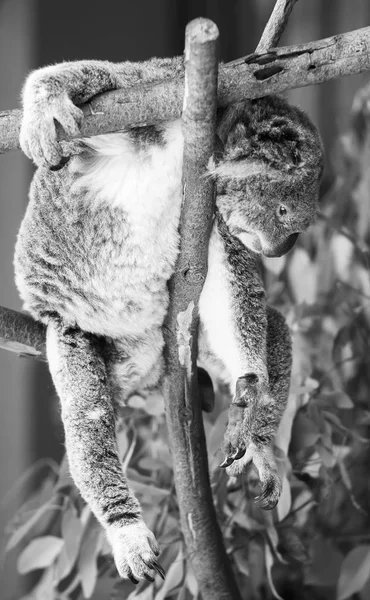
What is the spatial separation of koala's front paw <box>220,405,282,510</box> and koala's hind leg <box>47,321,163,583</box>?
0.99 ft

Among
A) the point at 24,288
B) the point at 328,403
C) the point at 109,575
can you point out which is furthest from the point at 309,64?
the point at 109,575

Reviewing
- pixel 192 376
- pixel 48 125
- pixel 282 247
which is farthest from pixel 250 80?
pixel 192 376

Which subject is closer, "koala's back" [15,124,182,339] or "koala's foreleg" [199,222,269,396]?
"koala's back" [15,124,182,339]

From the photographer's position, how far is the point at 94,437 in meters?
2.03

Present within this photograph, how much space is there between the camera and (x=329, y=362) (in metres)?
3.08

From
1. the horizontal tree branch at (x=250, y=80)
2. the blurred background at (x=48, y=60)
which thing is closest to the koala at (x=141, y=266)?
the horizontal tree branch at (x=250, y=80)

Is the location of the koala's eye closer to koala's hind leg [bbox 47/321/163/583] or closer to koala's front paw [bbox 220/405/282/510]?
koala's front paw [bbox 220/405/282/510]

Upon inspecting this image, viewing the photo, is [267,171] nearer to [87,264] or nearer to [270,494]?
[87,264]

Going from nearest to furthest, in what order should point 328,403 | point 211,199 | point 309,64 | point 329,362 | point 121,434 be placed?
1. point 309,64
2. point 211,199
3. point 328,403
4. point 121,434
5. point 329,362

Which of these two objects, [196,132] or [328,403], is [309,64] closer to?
[196,132]

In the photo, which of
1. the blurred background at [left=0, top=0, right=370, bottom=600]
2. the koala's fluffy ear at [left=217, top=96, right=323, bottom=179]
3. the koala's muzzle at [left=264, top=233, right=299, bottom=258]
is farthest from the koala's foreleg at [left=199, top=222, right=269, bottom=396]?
the blurred background at [left=0, top=0, right=370, bottom=600]

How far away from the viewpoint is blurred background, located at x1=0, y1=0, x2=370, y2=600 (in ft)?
12.8

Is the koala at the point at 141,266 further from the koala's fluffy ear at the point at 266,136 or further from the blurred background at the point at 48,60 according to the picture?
the blurred background at the point at 48,60

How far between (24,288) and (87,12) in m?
2.59
